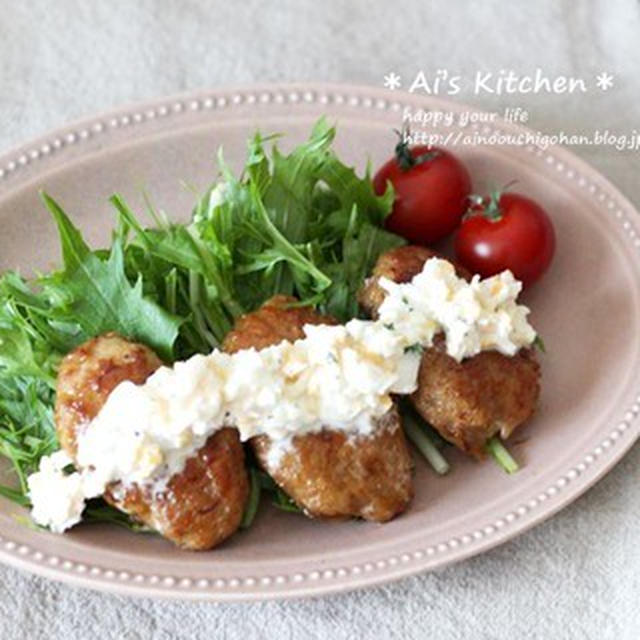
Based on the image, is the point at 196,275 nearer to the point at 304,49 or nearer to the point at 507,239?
the point at 507,239

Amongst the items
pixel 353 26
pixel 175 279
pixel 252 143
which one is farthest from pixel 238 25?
pixel 175 279

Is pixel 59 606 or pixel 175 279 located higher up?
pixel 175 279

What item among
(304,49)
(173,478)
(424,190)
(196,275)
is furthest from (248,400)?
(304,49)

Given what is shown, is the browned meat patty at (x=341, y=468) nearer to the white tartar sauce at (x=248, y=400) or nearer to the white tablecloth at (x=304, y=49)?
the white tartar sauce at (x=248, y=400)

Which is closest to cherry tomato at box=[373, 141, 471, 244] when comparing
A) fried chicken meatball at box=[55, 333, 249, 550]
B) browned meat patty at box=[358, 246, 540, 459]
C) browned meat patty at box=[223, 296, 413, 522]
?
browned meat patty at box=[358, 246, 540, 459]

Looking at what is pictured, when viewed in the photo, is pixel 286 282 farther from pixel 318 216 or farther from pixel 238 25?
pixel 238 25

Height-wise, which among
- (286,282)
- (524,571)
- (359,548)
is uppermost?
(286,282)

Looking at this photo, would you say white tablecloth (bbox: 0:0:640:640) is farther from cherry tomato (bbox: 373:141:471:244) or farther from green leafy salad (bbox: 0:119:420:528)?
green leafy salad (bbox: 0:119:420:528)

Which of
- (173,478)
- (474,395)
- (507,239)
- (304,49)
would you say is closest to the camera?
(173,478)
